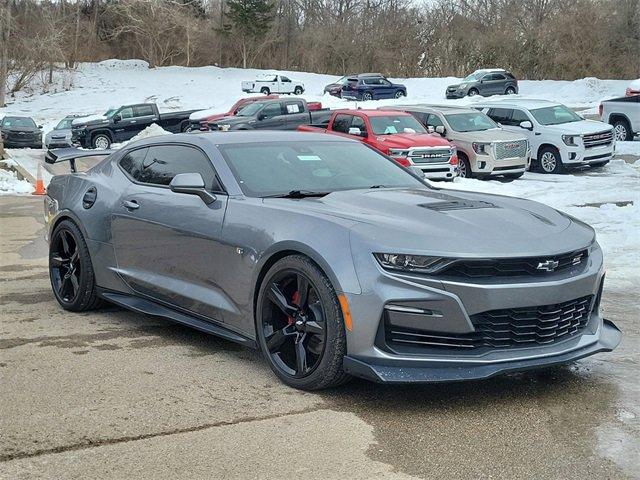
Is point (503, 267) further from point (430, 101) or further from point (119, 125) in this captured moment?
point (430, 101)

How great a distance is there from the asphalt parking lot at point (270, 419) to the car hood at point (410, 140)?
12945 mm

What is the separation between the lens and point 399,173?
6258 mm

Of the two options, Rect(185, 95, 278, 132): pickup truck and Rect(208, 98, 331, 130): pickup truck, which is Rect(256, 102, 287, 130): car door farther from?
Rect(185, 95, 278, 132): pickup truck

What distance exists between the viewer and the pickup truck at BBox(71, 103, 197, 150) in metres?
33.3

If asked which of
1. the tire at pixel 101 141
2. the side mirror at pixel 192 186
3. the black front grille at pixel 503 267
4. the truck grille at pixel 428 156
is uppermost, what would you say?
the side mirror at pixel 192 186

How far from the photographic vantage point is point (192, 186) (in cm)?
552

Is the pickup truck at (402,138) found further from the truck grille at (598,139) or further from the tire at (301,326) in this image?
the tire at (301,326)

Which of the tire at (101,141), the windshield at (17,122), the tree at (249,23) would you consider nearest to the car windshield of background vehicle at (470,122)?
the tire at (101,141)

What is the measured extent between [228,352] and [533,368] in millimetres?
2105

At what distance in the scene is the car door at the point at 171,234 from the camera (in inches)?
216

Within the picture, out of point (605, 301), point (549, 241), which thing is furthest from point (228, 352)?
point (605, 301)

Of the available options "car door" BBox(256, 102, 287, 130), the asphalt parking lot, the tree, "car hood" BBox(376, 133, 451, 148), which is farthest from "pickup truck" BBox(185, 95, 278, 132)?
the tree

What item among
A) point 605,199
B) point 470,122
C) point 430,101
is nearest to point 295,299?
point 605,199

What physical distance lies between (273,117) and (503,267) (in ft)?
78.9
